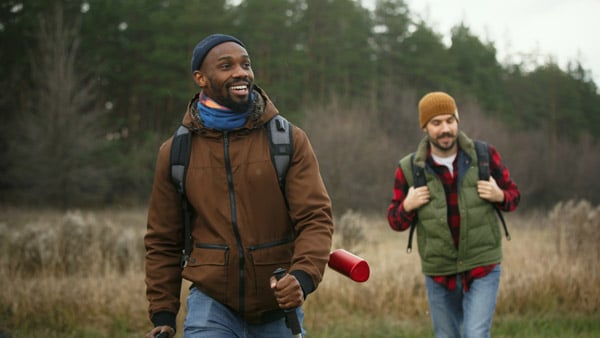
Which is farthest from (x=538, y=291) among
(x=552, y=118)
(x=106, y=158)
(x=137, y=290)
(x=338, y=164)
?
(x=552, y=118)

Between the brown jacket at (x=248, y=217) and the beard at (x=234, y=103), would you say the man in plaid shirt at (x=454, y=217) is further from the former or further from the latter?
the beard at (x=234, y=103)

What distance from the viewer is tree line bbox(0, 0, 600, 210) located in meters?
28.6

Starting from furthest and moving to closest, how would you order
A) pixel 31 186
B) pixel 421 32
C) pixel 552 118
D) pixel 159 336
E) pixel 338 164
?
pixel 552 118
pixel 421 32
pixel 31 186
pixel 338 164
pixel 159 336

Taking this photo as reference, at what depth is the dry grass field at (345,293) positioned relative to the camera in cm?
658

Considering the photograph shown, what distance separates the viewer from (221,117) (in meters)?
2.66

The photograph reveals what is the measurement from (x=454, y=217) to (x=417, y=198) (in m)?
0.27

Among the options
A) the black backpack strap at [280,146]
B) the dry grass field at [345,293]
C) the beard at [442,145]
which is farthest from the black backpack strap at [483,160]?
the dry grass field at [345,293]

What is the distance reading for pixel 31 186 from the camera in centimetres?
2977

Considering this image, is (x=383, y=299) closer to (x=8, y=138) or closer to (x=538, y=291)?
(x=538, y=291)

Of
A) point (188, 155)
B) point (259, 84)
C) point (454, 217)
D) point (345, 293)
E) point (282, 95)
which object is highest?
point (259, 84)

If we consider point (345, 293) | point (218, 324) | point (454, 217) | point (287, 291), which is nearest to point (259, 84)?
point (345, 293)

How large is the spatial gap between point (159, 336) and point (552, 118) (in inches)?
1618

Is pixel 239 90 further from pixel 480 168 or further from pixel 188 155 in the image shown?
pixel 480 168

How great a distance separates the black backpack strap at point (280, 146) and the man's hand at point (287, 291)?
0.47 metres
